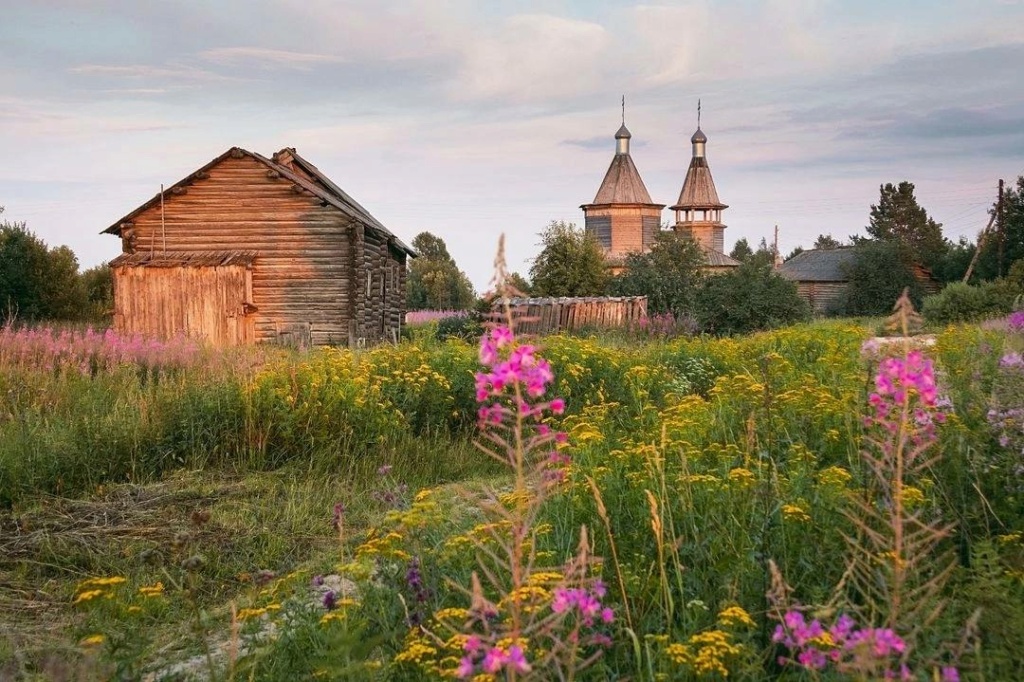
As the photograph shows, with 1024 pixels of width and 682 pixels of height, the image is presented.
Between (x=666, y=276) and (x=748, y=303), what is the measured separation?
508 centimetres

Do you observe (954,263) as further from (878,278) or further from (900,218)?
(900,218)

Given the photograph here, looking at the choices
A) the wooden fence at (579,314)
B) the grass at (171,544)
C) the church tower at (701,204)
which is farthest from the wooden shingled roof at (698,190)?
the grass at (171,544)

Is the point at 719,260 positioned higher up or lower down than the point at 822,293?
higher up

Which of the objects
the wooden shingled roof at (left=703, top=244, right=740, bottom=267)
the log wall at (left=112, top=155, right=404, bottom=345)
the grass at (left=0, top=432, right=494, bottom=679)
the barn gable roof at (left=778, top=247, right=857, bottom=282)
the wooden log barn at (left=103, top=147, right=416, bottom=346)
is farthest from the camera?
the wooden shingled roof at (left=703, top=244, right=740, bottom=267)

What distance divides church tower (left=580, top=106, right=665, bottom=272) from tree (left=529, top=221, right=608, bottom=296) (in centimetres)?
2140

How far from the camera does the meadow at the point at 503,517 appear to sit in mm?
2609

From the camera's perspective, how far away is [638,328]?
2334 cm

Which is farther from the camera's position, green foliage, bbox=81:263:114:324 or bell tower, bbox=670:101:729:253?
bell tower, bbox=670:101:729:253

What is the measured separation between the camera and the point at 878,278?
160 feet

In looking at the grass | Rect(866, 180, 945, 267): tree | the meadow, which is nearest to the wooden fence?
the meadow

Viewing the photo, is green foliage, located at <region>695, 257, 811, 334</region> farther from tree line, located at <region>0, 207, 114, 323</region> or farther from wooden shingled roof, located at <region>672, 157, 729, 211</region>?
wooden shingled roof, located at <region>672, 157, 729, 211</region>

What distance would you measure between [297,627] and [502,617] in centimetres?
98

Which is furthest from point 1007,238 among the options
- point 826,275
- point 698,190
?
point 698,190

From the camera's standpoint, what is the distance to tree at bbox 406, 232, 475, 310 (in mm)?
63719
